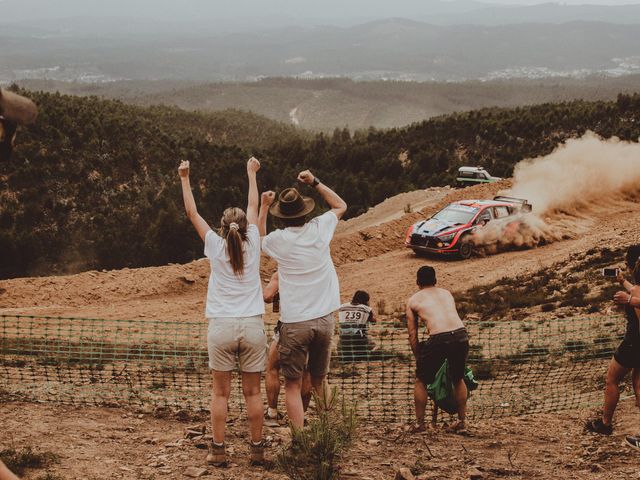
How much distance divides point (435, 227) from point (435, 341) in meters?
15.0

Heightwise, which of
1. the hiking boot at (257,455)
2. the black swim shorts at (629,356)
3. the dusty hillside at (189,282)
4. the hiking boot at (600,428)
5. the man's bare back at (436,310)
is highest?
the man's bare back at (436,310)

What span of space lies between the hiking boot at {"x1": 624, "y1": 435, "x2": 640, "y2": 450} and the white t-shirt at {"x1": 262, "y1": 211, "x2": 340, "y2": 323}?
304 cm

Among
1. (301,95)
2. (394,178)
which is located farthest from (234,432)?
(301,95)

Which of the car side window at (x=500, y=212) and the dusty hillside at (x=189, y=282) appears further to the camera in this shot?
the car side window at (x=500, y=212)

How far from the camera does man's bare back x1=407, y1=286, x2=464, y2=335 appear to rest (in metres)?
7.46

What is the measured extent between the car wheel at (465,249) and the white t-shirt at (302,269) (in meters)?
15.7

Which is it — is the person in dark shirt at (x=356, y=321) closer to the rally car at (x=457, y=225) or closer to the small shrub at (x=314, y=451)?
the small shrub at (x=314, y=451)

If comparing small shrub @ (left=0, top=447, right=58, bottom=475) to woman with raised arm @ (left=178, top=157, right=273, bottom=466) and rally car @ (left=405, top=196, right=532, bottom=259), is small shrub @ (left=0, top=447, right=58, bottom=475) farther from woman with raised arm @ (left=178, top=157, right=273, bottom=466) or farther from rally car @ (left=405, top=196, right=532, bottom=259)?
rally car @ (left=405, top=196, right=532, bottom=259)

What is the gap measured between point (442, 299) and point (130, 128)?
45.8 metres

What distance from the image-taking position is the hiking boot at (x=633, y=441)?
23.3ft

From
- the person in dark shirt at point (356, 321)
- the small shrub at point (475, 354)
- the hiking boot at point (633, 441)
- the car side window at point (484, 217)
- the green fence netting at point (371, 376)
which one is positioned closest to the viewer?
the hiking boot at point (633, 441)

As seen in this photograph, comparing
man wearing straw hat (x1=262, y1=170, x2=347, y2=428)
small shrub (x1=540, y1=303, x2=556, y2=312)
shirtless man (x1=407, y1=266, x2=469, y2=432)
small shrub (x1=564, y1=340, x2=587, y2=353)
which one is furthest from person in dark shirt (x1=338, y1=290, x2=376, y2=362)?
small shrub (x1=540, y1=303, x2=556, y2=312)

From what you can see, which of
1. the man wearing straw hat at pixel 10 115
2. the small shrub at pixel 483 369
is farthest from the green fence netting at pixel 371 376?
the man wearing straw hat at pixel 10 115

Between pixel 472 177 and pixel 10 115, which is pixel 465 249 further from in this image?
pixel 10 115
